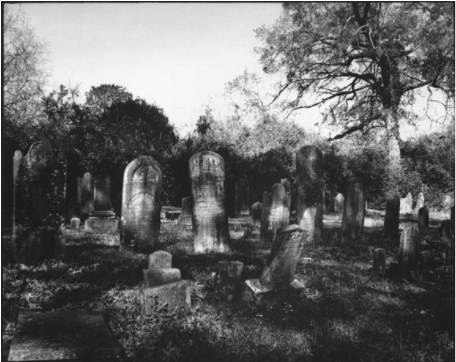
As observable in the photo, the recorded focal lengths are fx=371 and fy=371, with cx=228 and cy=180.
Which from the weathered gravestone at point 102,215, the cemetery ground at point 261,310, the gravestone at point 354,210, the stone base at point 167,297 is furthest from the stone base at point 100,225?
the stone base at point 167,297

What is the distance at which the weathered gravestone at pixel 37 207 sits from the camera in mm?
7382

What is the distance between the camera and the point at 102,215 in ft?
42.8

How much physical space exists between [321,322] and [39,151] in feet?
20.7

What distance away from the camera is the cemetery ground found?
3.95 meters

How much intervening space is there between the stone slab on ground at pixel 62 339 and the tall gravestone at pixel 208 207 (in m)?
4.63

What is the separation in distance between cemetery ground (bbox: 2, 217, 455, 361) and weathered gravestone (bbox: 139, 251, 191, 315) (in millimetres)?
115

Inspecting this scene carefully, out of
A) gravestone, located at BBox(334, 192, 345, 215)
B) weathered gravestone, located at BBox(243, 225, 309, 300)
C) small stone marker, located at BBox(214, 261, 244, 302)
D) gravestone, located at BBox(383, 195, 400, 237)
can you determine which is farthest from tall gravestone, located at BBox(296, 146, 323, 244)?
gravestone, located at BBox(334, 192, 345, 215)

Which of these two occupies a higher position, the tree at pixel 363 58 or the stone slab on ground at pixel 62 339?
the tree at pixel 363 58

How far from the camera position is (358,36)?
17.7 metres

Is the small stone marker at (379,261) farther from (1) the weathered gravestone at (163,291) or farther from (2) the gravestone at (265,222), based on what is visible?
(1) the weathered gravestone at (163,291)

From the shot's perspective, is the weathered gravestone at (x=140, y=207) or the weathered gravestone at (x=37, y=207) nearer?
the weathered gravestone at (x=37, y=207)

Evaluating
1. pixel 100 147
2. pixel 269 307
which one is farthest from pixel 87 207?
pixel 269 307

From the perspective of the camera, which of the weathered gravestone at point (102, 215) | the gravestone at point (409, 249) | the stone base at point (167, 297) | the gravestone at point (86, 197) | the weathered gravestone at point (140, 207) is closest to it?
the stone base at point (167, 297)

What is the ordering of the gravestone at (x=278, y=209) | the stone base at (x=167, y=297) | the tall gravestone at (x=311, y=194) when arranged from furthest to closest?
the gravestone at (x=278, y=209) < the tall gravestone at (x=311, y=194) < the stone base at (x=167, y=297)
